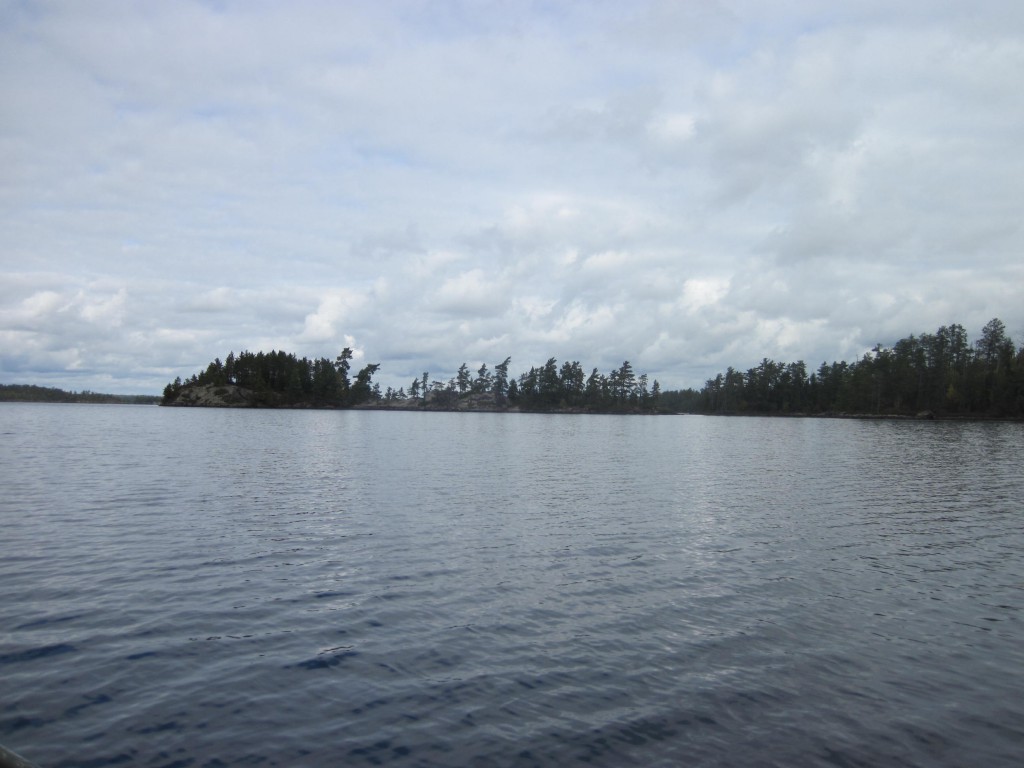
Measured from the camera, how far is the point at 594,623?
18.5m

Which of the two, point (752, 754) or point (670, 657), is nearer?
point (752, 754)

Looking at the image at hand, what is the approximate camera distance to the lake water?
40.1 feet

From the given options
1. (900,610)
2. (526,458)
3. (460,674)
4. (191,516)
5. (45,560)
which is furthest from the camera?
(526,458)

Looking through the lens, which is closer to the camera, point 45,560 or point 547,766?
point 547,766

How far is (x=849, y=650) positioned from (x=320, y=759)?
1377 centimetres

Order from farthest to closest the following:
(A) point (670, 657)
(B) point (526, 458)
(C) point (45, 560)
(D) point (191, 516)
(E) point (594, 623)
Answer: (B) point (526, 458), (D) point (191, 516), (C) point (45, 560), (E) point (594, 623), (A) point (670, 657)

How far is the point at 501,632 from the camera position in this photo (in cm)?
1762

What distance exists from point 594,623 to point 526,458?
53730 mm

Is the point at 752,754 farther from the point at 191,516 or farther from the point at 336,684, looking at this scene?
the point at 191,516

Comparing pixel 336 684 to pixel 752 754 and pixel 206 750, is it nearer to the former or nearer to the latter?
pixel 206 750

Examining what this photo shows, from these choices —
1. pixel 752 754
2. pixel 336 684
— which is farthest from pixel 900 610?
pixel 336 684

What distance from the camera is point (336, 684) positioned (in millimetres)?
14250

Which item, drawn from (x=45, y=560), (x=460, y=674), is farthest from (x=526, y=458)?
(x=460, y=674)

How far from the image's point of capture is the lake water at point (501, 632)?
1222 centimetres
